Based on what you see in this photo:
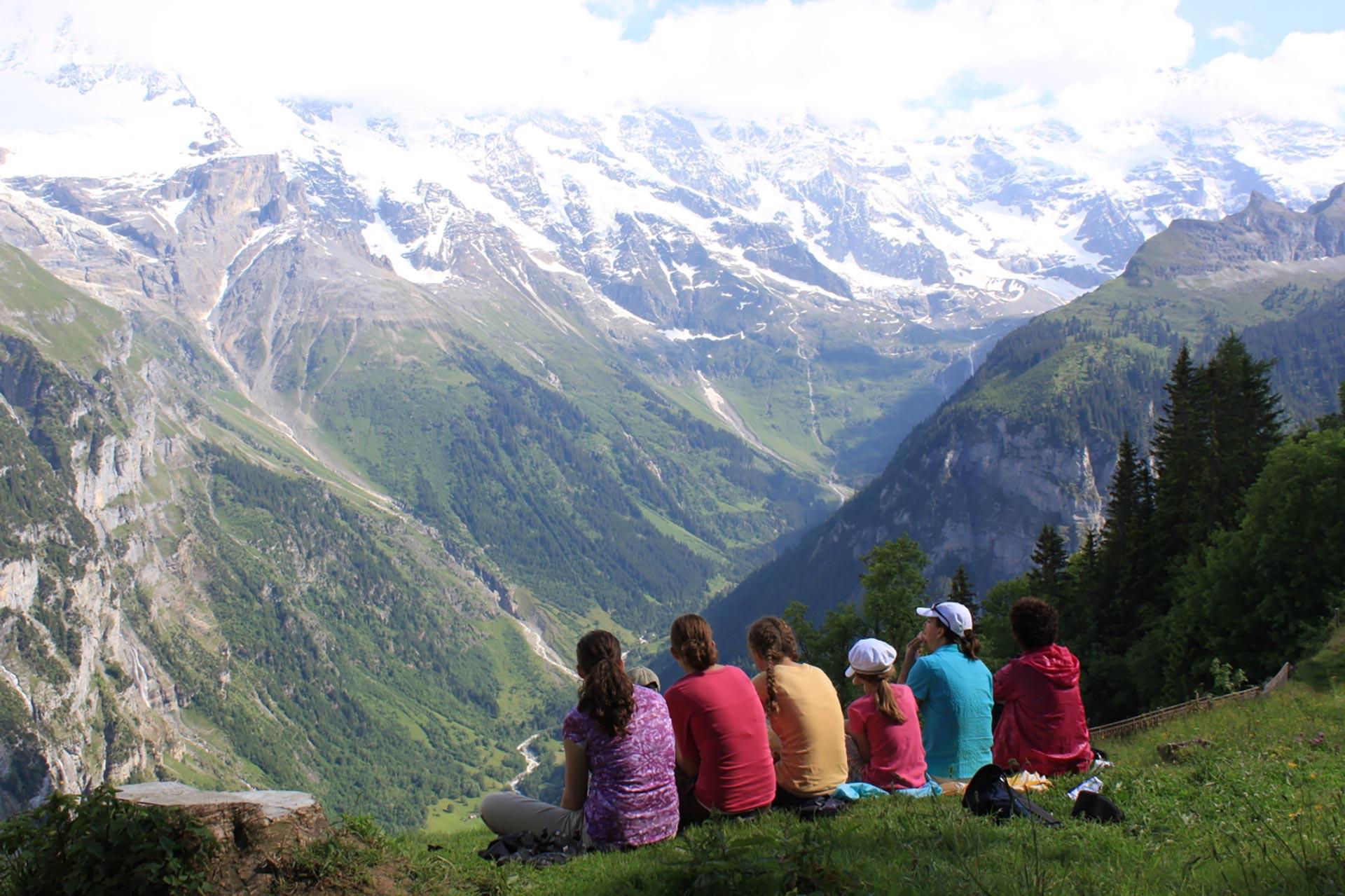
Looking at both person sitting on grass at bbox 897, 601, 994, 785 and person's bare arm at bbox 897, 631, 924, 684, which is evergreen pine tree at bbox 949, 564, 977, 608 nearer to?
person's bare arm at bbox 897, 631, 924, 684

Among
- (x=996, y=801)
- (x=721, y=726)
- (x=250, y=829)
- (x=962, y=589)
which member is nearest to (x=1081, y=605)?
(x=962, y=589)

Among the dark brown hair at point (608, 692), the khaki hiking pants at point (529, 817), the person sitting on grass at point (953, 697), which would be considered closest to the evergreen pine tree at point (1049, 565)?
the person sitting on grass at point (953, 697)

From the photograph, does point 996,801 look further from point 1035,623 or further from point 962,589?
point 962,589

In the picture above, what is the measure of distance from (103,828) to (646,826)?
5843 millimetres

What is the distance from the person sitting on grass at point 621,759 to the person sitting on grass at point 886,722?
2.80m

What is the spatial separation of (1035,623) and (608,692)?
6.03 metres

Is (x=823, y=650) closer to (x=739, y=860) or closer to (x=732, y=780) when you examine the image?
(x=732, y=780)

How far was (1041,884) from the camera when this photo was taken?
719 cm

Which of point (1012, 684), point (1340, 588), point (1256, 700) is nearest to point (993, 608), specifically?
point (1340, 588)

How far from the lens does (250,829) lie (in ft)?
32.7

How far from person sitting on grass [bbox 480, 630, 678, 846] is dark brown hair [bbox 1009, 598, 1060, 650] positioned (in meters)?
5.14

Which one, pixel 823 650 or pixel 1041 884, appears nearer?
pixel 1041 884

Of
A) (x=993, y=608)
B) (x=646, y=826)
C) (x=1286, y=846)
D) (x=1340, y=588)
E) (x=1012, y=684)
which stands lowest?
(x=993, y=608)

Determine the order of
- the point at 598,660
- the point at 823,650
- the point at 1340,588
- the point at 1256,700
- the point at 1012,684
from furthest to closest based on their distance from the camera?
1. the point at 823,650
2. the point at 1340,588
3. the point at 1256,700
4. the point at 1012,684
5. the point at 598,660
